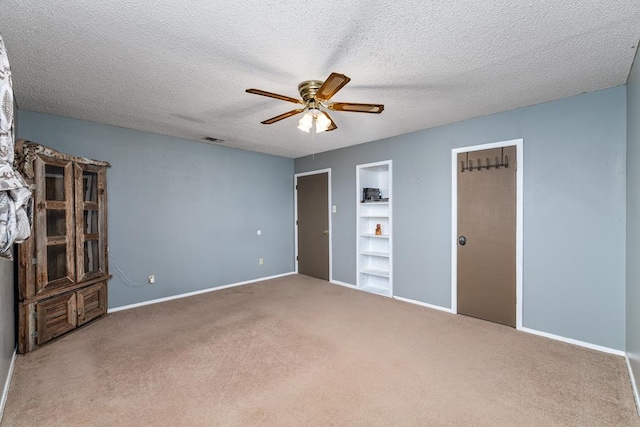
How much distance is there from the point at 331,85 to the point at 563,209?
8.68 ft

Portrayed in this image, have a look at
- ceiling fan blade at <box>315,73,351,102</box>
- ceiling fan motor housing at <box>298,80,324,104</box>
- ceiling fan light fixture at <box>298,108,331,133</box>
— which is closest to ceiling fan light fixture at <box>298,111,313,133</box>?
ceiling fan light fixture at <box>298,108,331,133</box>

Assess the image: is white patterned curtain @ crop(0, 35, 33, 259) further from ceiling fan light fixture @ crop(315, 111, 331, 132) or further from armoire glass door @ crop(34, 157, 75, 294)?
armoire glass door @ crop(34, 157, 75, 294)

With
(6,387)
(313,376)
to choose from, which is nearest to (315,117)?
(313,376)

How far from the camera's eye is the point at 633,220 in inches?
86.0

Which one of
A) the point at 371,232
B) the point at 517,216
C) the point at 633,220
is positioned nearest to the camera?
the point at 633,220

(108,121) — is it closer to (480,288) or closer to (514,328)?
(480,288)

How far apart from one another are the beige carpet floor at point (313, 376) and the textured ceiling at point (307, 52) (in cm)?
242

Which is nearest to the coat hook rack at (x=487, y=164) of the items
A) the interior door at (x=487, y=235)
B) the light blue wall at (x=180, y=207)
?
the interior door at (x=487, y=235)

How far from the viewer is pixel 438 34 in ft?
5.83

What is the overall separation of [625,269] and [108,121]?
5663mm

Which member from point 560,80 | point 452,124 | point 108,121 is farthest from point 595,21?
point 108,121

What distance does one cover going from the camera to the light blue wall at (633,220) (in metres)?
1.99

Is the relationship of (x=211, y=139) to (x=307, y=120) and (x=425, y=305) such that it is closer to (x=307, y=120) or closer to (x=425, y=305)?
(x=307, y=120)

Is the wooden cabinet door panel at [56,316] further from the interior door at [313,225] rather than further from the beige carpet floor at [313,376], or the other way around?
the interior door at [313,225]
